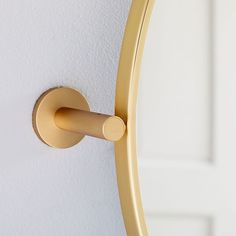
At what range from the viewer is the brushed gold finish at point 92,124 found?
18.6 inches

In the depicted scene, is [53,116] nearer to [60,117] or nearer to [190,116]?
[60,117]

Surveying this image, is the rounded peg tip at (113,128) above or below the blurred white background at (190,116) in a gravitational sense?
below

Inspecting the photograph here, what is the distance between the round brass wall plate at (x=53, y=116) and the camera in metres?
0.55

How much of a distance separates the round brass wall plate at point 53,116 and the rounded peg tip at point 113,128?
0.33 feet

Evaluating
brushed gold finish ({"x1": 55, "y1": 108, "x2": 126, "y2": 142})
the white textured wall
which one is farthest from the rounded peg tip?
the white textured wall

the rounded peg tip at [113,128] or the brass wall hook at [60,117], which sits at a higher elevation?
the brass wall hook at [60,117]

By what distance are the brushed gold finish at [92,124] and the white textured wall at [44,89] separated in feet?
0.15

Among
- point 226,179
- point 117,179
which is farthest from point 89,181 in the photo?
point 226,179

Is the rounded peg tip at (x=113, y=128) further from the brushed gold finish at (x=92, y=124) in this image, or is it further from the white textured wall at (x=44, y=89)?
the white textured wall at (x=44, y=89)

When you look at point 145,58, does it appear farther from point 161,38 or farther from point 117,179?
point 117,179

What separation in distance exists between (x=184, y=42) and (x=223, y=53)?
1.6 inches

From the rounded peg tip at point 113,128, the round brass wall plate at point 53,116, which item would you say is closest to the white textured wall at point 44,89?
the round brass wall plate at point 53,116

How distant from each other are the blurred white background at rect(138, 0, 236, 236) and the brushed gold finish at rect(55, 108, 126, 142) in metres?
0.07

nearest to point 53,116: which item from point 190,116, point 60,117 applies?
point 60,117
